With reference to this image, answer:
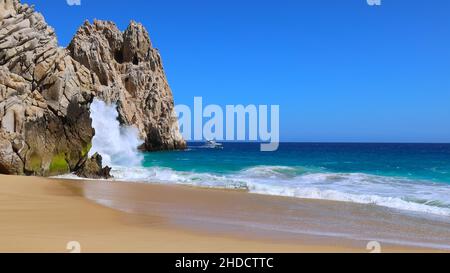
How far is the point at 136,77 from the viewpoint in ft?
270

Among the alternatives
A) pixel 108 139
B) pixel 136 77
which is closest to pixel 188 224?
pixel 108 139

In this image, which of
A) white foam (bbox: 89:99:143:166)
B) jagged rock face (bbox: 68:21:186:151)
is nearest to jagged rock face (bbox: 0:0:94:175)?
white foam (bbox: 89:99:143:166)

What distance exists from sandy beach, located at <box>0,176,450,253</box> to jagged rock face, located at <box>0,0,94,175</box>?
19.7ft

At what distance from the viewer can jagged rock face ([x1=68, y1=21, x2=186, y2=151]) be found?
71.9 m

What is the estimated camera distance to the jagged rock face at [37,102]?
2252 cm

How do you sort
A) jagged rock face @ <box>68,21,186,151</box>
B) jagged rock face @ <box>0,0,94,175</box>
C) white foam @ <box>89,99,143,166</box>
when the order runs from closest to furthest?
1. jagged rock face @ <box>0,0,94,175</box>
2. white foam @ <box>89,99,143,166</box>
3. jagged rock face @ <box>68,21,186,151</box>

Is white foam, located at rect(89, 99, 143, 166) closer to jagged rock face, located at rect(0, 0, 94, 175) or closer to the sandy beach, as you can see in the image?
jagged rock face, located at rect(0, 0, 94, 175)

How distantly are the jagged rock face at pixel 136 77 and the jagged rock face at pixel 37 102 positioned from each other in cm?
4294

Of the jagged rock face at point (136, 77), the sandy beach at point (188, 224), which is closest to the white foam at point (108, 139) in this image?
the jagged rock face at point (136, 77)

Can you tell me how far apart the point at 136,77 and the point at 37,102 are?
58.9 m

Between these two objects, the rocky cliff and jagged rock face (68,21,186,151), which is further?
jagged rock face (68,21,186,151)

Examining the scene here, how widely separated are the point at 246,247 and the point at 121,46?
82.6 metres

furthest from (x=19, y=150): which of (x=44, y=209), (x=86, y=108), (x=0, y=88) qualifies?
(x=44, y=209)

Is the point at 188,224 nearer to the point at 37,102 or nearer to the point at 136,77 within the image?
the point at 37,102
